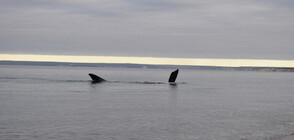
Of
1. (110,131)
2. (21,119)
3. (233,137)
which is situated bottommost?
(233,137)

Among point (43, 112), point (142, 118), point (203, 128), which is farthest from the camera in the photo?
point (43, 112)

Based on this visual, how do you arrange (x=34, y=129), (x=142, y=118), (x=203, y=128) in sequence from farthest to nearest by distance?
(x=142, y=118)
(x=203, y=128)
(x=34, y=129)

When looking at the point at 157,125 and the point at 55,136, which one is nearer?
the point at 55,136

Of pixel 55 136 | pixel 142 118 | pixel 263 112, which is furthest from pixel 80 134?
pixel 263 112

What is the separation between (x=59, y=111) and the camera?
2550 cm

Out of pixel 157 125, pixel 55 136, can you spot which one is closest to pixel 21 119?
pixel 55 136

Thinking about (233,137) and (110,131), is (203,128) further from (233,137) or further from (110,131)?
(110,131)

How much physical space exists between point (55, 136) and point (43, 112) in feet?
26.9

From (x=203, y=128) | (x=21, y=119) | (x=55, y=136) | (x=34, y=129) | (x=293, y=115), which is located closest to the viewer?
(x=55, y=136)

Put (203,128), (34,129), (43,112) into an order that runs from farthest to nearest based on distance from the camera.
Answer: (43,112) < (203,128) < (34,129)

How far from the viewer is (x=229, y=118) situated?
24203 millimetres

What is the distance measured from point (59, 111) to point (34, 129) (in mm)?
7074

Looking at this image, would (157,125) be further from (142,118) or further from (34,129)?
(34,129)

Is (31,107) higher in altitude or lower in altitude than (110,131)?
higher
